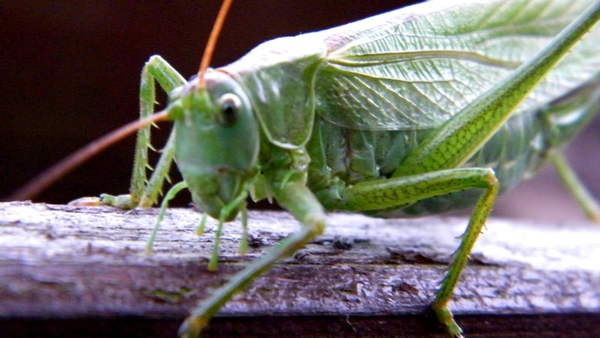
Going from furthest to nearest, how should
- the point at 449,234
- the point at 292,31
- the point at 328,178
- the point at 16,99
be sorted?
1. the point at 292,31
2. the point at 16,99
3. the point at 449,234
4. the point at 328,178

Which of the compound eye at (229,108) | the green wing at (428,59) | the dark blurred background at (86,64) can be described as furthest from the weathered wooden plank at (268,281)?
the dark blurred background at (86,64)

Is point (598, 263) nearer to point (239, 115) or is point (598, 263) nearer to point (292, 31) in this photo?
point (239, 115)

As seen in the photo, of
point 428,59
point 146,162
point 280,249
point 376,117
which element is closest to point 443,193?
point 376,117

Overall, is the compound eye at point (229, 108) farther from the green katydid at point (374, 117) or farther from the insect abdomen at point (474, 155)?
the insect abdomen at point (474, 155)

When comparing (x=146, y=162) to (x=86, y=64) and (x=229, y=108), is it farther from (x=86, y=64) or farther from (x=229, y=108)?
(x=86, y=64)

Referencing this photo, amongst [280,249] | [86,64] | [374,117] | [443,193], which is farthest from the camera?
[86,64]

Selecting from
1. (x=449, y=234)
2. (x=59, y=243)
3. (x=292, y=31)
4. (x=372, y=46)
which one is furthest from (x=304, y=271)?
(x=292, y=31)
